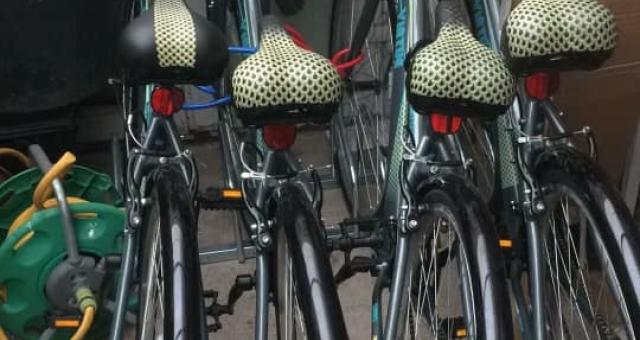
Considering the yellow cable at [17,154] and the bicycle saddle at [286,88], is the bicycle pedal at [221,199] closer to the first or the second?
the bicycle saddle at [286,88]

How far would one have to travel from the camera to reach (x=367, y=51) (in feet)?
7.98

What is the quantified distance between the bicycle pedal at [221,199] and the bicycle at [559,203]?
21.9 inches

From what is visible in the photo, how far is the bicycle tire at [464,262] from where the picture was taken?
1.23 meters

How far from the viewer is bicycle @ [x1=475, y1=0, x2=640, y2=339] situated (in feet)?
4.32

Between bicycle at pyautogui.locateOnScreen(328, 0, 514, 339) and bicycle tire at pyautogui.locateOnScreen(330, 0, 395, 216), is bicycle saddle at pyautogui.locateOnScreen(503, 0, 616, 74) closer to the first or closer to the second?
bicycle at pyautogui.locateOnScreen(328, 0, 514, 339)

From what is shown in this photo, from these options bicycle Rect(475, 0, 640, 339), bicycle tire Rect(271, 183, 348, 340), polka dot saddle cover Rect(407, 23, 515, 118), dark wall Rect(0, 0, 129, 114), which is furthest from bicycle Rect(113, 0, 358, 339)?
dark wall Rect(0, 0, 129, 114)

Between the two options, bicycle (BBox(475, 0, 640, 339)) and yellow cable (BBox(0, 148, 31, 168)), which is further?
yellow cable (BBox(0, 148, 31, 168))

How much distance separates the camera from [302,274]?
51.9 inches

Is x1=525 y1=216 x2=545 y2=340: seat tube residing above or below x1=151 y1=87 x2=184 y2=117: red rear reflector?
below

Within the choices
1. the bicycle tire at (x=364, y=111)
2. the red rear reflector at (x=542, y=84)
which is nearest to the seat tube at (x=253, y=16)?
the bicycle tire at (x=364, y=111)

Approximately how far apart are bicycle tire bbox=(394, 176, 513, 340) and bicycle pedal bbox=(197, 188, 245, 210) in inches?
16.7

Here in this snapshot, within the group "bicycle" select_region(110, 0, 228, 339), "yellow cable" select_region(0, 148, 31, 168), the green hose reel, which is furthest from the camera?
"yellow cable" select_region(0, 148, 31, 168)

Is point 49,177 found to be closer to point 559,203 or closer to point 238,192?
point 238,192

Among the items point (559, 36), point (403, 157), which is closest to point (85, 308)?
point (403, 157)
